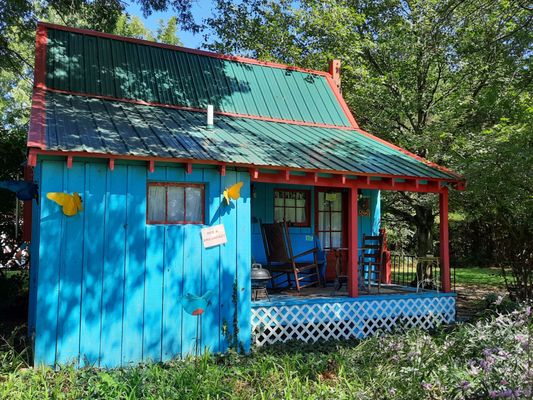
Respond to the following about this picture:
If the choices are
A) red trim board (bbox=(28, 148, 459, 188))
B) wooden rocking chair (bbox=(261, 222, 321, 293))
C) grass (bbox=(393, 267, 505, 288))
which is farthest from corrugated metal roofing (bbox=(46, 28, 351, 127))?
grass (bbox=(393, 267, 505, 288))

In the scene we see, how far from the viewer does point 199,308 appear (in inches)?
246

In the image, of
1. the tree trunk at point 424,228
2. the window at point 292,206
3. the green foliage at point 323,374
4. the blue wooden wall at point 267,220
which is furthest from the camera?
the tree trunk at point 424,228

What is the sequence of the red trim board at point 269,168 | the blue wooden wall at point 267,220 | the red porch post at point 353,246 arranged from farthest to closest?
1. the blue wooden wall at point 267,220
2. the red porch post at point 353,246
3. the red trim board at point 269,168

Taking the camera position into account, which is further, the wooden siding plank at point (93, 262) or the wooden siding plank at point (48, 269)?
the wooden siding plank at point (93, 262)

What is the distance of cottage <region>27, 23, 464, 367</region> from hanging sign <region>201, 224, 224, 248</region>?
0.01 meters

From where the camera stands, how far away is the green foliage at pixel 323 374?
3977mm

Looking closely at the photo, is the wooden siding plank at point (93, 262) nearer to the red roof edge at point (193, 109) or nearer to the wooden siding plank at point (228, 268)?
the wooden siding plank at point (228, 268)

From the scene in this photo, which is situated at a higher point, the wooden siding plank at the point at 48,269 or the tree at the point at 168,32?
the tree at the point at 168,32

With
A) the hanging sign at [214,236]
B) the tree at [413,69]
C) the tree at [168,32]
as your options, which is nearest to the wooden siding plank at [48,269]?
the hanging sign at [214,236]

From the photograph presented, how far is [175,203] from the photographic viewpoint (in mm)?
6473

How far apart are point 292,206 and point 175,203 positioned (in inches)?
147

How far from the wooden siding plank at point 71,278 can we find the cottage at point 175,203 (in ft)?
0.04

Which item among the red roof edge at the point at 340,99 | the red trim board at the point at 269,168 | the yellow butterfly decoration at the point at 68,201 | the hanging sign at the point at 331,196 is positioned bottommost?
the yellow butterfly decoration at the point at 68,201

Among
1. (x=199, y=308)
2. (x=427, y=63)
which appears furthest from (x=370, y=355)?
(x=427, y=63)
